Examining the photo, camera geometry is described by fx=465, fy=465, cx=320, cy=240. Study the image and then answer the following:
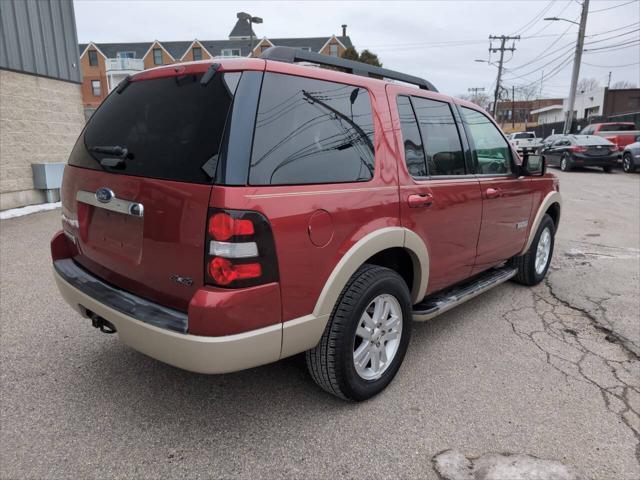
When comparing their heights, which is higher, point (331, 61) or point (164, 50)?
point (164, 50)

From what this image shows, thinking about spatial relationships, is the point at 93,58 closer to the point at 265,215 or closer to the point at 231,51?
the point at 231,51

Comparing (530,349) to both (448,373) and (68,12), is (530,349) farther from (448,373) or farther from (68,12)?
(68,12)

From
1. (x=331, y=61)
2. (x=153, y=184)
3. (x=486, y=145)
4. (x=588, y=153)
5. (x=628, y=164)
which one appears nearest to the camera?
(x=153, y=184)

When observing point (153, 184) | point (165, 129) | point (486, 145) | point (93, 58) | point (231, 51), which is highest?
point (231, 51)

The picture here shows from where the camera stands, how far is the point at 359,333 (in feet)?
8.75

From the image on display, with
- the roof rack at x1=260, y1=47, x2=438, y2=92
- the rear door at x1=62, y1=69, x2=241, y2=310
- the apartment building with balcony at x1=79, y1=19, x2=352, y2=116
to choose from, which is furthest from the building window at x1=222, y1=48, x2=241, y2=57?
the rear door at x1=62, y1=69, x2=241, y2=310

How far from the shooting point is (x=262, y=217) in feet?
6.77

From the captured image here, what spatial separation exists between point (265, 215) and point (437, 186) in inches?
59.1

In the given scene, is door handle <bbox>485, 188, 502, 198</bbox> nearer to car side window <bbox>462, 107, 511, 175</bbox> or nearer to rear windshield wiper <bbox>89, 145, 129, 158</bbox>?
car side window <bbox>462, 107, 511, 175</bbox>

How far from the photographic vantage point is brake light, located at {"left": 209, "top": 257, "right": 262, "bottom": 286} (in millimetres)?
2039

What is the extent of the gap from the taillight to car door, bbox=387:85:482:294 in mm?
1074

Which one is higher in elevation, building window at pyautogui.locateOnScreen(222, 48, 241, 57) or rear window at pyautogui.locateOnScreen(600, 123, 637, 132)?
building window at pyautogui.locateOnScreen(222, 48, 241, 57)

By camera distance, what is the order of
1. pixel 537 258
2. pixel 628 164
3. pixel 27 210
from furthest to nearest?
pixel 628 164, pixel 27 210, pixel 537 258

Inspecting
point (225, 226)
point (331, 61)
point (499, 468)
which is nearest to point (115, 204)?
point (225, 226)
